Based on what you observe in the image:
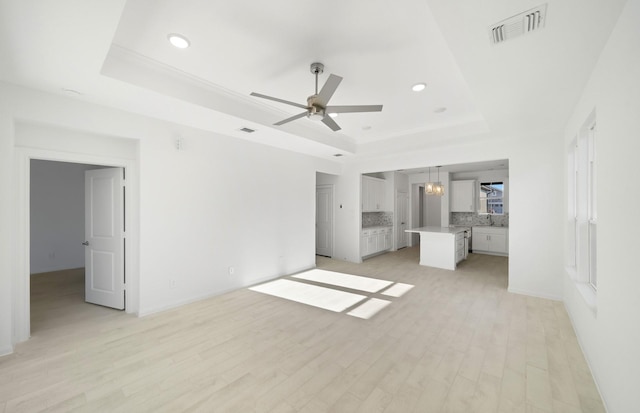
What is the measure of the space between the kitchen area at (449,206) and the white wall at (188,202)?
279 centimetres

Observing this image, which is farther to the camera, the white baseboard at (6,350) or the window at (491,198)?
the window at (491,198)

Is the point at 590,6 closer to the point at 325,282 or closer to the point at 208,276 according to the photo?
the point at 325,282

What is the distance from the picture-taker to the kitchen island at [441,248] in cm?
601

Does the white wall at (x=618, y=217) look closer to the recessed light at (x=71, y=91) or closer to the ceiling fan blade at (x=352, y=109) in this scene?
the ceiling fan blade at (x=352, y=109)

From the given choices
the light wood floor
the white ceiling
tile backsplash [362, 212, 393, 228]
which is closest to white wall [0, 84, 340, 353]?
the white ceiling

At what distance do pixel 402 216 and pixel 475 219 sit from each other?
232 cm

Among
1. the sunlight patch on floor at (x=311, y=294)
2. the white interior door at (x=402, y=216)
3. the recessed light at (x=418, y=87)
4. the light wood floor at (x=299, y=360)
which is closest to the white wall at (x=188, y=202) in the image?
the sunlight patch on floor at (x=311, y=294)

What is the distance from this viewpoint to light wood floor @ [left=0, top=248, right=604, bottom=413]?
1.96 meters

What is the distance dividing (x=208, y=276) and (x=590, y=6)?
4.94m

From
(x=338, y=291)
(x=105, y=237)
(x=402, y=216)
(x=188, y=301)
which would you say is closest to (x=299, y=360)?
(x=338, y=291)

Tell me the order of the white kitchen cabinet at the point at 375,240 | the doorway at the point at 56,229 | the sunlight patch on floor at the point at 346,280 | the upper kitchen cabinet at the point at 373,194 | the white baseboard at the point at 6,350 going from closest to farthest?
the white baseboard at the point at 6,350
the sunlight patch on floor at the point at 346,280
the doorway at the point at 56,229
the white kitchen cabinet at the point at 375,240
the upper kitchen cabinet at the point at 373,194

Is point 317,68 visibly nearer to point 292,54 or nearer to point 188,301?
point 292,54

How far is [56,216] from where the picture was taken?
616cm

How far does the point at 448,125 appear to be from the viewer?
469cm
